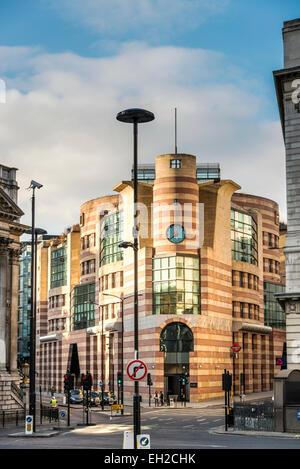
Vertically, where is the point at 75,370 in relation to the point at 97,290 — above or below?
below

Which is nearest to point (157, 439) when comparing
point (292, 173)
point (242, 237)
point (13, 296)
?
point (292, 173)

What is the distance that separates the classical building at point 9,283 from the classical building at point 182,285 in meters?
22.5

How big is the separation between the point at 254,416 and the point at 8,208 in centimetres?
2543

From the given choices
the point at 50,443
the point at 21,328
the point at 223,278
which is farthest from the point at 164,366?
the point at 21,328

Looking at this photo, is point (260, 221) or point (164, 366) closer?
point (164, 366)

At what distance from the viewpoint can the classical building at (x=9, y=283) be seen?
5344 cm

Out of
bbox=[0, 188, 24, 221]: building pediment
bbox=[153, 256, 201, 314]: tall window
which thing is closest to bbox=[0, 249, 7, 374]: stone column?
bbox=[0, 188, 24, 221]: building pediment

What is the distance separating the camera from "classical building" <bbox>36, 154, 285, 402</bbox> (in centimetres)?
8662

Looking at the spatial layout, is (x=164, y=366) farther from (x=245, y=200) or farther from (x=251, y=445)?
(x=251, y=445)

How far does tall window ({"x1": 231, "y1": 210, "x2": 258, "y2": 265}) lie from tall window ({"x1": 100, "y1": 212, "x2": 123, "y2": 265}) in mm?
16573

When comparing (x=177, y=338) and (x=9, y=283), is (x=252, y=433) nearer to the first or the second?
(x=9, y=283)

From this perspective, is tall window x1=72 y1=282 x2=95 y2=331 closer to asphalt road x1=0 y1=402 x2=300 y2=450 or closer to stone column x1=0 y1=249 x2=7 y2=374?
stone column x1=0 y1=249 x2=7 y2=374

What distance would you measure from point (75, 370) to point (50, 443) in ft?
293
